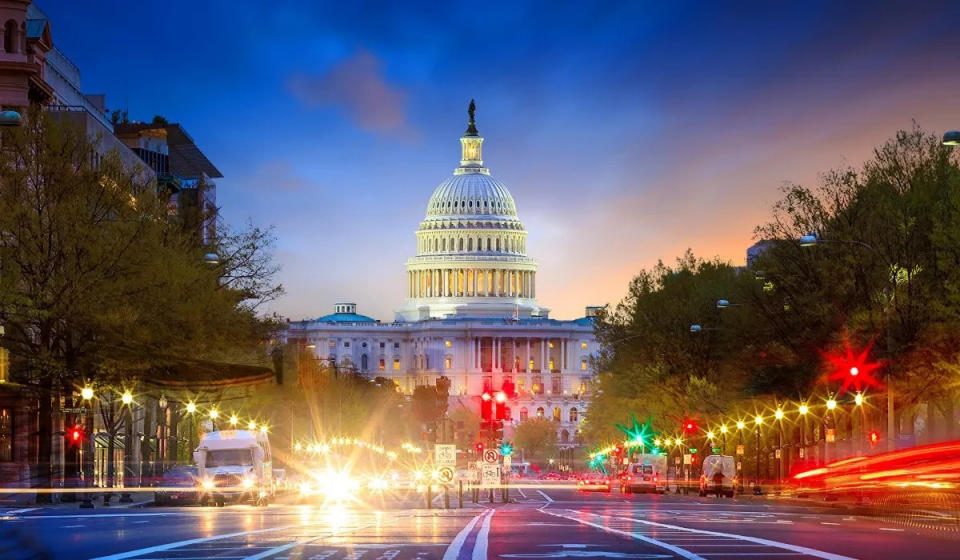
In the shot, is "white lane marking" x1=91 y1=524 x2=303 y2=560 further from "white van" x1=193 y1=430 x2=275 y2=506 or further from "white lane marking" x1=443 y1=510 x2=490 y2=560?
"white van" x1=193 y1=430 x2=275 y2=506

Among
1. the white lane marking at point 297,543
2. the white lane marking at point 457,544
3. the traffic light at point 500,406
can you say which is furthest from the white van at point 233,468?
the white lane marking at point 457,544

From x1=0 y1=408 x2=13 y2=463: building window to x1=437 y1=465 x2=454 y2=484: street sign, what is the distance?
21697 mm

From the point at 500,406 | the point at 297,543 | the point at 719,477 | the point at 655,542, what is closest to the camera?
the point at 297,543

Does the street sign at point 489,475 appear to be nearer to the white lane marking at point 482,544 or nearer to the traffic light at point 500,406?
the traffic light at point 500,406

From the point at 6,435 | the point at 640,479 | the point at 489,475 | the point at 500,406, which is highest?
the point at 500,406

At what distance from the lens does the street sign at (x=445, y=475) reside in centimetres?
6328

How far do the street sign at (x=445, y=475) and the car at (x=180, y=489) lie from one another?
11.0 metres

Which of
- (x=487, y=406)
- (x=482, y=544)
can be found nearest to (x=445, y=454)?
(x=487, y=406)

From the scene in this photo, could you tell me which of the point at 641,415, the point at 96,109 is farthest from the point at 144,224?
the point at 641,415

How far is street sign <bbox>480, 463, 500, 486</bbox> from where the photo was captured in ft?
222

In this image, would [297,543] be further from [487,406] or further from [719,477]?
[719,477]

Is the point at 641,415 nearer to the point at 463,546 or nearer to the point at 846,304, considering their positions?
the point at 846,304

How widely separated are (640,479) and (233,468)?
38.6 m

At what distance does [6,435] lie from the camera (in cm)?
7806
